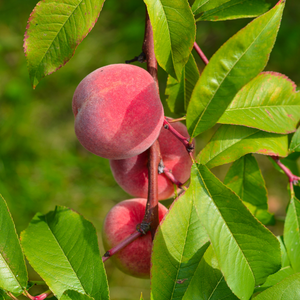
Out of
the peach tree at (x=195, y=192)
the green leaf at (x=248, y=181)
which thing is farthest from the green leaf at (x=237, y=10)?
the green leaf at (x=248, y=181)

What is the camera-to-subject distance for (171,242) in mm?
630

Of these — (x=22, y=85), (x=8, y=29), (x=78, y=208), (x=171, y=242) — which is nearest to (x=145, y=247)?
(x=171, y=242)

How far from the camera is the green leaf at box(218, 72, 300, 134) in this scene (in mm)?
735

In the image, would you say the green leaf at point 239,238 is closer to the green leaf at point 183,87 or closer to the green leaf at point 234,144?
the green leaf at point 234,144

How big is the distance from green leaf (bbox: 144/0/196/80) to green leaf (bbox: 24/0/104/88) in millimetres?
124

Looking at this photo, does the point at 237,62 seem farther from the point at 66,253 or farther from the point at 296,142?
the point at 66,253

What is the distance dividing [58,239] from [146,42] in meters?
0.55

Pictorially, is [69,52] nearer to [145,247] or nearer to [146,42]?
[146,42]

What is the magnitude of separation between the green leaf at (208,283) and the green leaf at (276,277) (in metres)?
0.12

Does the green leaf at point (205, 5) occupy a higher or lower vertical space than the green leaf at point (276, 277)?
higher

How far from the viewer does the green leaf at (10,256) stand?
0.63 m

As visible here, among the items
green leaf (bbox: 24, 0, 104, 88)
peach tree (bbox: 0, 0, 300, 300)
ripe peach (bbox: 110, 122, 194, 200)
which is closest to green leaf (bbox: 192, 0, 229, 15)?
peach tree (bbox: 0, 0, 300, 300)

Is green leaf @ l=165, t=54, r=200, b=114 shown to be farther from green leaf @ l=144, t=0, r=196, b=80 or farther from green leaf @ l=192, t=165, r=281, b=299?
green leaf @ l=192, t=165, r=281, b=299

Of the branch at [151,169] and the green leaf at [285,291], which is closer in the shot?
the green leaf at [285,291]
